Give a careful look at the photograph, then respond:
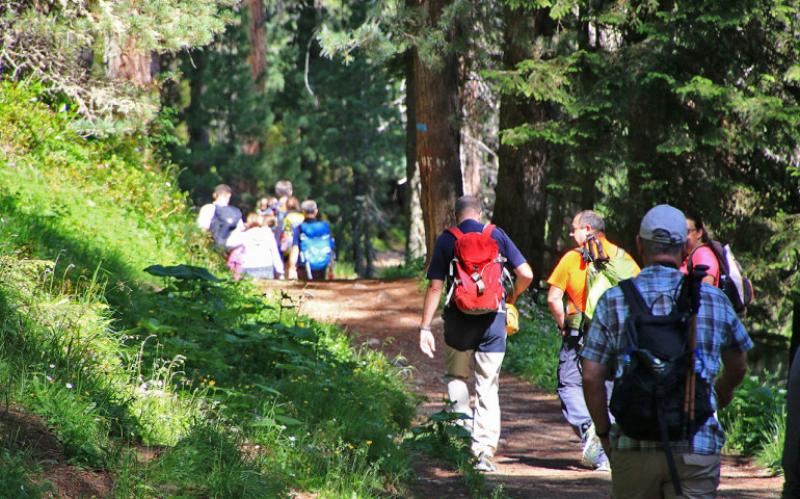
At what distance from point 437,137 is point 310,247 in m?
2.88

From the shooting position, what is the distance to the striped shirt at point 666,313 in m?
4.09

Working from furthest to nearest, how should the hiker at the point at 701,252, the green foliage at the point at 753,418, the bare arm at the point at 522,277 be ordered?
the green foliage at the point at 753,418 → the bare arm at the point at 522,277 → the hiker at the point at 701,252

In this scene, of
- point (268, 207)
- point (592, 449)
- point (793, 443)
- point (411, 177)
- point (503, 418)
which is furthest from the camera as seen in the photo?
point (411, 177)

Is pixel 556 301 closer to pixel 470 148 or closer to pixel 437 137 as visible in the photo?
pixel 437 137

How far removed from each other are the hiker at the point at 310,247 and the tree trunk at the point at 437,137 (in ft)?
5.66

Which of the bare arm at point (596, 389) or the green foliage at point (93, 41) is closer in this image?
the bare arm at point (596, 389)

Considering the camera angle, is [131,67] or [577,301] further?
[131,67]

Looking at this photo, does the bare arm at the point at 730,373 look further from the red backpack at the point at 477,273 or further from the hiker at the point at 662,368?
the red backpack at the point at 477,273

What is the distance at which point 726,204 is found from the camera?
14.4 meters

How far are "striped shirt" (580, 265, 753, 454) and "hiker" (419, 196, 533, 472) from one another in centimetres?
326

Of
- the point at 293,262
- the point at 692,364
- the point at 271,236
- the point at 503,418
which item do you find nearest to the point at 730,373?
the point at 692,364

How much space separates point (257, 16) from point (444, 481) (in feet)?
89.1

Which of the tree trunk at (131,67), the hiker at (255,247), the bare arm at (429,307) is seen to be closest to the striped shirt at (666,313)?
the bare arm at (429,307)

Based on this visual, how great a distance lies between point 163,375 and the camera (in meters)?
6.79
